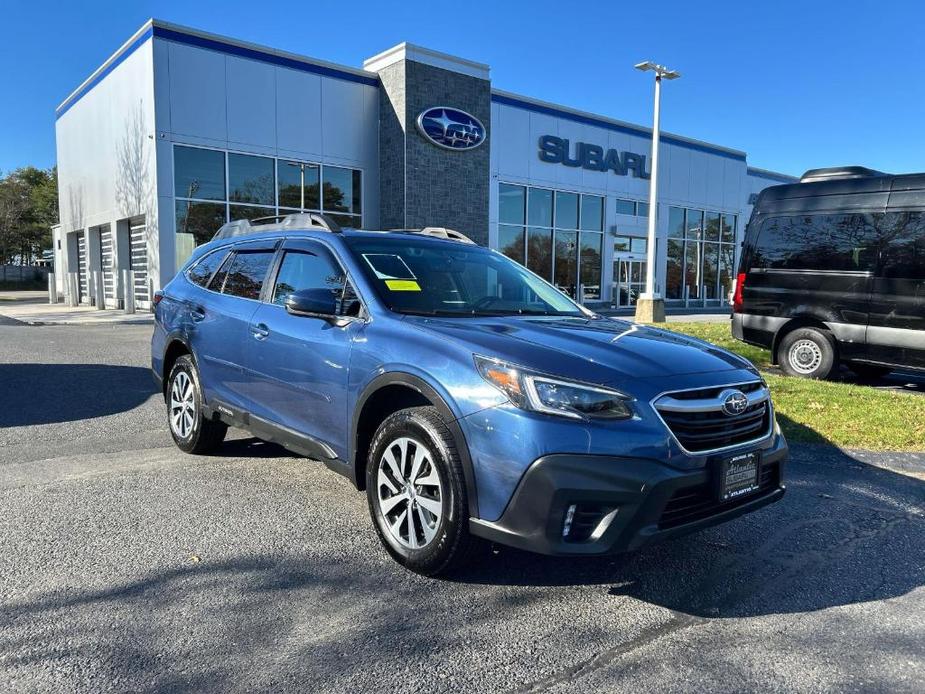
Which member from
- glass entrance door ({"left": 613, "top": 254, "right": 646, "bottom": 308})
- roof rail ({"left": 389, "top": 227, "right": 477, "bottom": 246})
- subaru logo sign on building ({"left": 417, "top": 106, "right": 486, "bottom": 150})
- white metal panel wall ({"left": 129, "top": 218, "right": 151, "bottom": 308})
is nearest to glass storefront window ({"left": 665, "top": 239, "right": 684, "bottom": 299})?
glass entrance door ({"left": 613, "top": 254, "right": 646, "bottom": 308})

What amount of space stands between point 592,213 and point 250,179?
14.5m

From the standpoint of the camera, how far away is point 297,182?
21.8m

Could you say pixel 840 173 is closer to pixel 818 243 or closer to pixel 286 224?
pixel 818 243

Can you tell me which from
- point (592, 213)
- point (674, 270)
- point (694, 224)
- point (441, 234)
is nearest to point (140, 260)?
point (592, 213)

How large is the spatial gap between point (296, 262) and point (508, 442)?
2289mm

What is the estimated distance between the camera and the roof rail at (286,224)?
177 inches

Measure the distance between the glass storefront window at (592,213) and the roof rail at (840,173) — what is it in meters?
19.7

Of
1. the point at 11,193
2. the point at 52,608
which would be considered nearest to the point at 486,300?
the point at 52,608

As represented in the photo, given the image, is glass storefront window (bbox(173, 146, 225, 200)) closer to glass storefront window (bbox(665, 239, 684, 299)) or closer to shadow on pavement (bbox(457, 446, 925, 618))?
shadow on pavement (bbox(457, 446, 925, 618))

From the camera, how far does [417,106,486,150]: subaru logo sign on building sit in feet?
74.8

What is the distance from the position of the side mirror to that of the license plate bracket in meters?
2.10

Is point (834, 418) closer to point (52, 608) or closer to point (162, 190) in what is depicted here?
point (52, 608)

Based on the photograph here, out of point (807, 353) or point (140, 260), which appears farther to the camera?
point (140, 260)

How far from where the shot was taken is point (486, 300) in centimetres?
419
